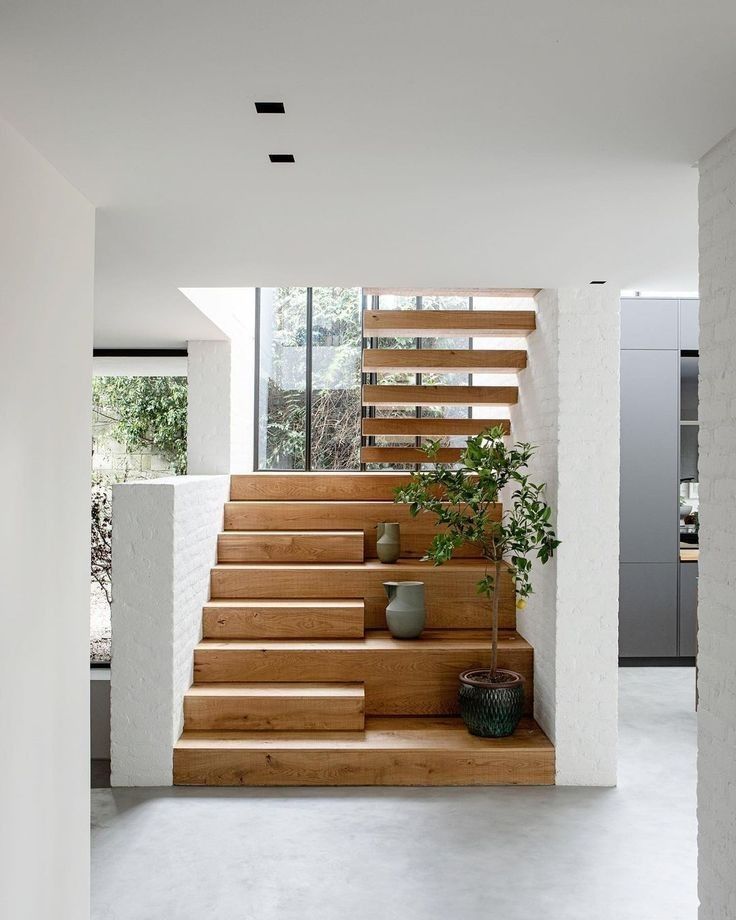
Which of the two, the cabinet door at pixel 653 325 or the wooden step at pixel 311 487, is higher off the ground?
the cabinet door at pixel 653 325

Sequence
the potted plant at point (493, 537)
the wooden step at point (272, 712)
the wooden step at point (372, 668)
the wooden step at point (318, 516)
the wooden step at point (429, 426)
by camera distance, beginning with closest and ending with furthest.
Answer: the potted plant at point (493, 537), the wooden step at point (272, 712), the wooden step at point (372, 668), the wooden step at point (429, 426), the wooden step at point (318, 516)

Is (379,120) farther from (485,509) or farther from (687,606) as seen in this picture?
(687,606)

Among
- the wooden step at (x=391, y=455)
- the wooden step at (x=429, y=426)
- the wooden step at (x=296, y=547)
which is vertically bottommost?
the wooden step at (x=296, y=547)

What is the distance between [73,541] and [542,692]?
300 centimetres

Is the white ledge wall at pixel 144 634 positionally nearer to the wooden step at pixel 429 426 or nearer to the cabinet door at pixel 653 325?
the wooden step at pixel 429 426

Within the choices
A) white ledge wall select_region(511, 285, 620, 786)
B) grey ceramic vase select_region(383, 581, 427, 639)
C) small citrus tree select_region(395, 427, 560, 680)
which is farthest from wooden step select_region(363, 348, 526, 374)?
grey ceramic vase select_region(383, 581, 427, 639)

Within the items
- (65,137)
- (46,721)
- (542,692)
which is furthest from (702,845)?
(65,137)

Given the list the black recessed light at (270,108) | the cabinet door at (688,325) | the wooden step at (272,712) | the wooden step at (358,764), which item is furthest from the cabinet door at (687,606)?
the black recessed light at (270,108)

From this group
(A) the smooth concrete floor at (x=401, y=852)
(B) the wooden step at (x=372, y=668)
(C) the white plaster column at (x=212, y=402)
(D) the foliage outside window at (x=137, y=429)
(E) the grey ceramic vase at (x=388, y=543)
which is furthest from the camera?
(D) the foliage outside window at (x=137, y=429)

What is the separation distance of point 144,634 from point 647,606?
398cm

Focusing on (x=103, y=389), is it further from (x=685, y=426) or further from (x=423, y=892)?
(x=423, y=892)

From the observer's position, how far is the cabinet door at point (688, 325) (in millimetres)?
6930

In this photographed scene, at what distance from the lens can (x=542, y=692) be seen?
498cm

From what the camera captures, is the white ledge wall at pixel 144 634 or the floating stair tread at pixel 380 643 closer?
the white ledge wall at pixel 144 634
